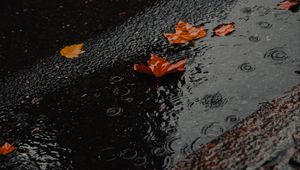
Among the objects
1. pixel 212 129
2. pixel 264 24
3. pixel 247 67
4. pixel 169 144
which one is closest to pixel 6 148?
pixel 169 144

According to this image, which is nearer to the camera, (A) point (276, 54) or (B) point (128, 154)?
(B) point (128, 154)

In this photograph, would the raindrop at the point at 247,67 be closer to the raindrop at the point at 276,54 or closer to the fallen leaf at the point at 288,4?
the raindrop at the point at 276,54

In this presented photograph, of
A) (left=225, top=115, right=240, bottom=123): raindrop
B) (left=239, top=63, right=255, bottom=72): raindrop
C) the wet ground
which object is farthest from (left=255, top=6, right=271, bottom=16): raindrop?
(left=225, top=115, right=240, bottom=123): raindrop

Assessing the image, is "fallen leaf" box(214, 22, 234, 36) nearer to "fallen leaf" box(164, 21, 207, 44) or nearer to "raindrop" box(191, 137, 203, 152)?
"fallen leaf" box(164, 21, 207, 44)

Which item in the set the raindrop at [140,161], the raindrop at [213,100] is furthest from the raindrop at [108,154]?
the raindrop at [213,100]

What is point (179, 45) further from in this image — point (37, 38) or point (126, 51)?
point (37, 38)

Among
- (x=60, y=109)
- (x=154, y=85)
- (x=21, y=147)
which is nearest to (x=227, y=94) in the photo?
(x=154, y=85)

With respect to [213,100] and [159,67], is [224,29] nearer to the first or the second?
[159,67]
